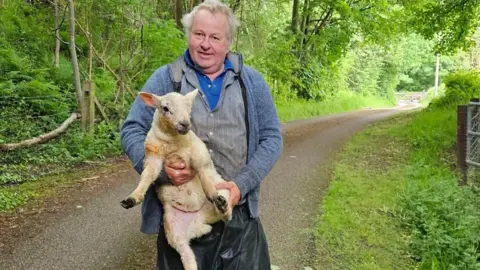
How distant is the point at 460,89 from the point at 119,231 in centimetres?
1448

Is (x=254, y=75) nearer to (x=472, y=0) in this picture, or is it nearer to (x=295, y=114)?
(x=472, y=0)

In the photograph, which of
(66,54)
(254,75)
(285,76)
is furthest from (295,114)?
(254,75)

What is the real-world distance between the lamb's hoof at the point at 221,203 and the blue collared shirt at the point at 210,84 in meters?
0.47

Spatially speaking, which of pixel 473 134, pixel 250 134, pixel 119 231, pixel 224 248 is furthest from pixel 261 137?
pixel 473 134

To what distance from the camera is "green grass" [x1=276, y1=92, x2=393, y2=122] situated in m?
17.4

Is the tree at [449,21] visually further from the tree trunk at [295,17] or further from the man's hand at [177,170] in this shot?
the man's hand at [177,170]

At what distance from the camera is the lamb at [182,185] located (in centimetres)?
198

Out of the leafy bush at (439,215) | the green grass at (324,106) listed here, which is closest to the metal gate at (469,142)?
the leafy bush at (439,215)

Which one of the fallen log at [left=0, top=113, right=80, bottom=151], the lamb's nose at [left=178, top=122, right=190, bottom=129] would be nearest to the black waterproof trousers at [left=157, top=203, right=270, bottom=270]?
the lamb's nose at [left=178, top=122, right=190, bottom=129]

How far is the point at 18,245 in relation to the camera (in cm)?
467

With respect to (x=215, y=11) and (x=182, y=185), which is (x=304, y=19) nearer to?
(x=215, y=11)

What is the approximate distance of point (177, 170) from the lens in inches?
83.1

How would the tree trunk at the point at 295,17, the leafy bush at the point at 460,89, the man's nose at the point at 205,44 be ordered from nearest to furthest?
the man's nose at the point at 205,44 → the leafy bush at the point at 460,89 → the tree trunk at the point at 295,17

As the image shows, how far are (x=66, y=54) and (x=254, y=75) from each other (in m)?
11.4
